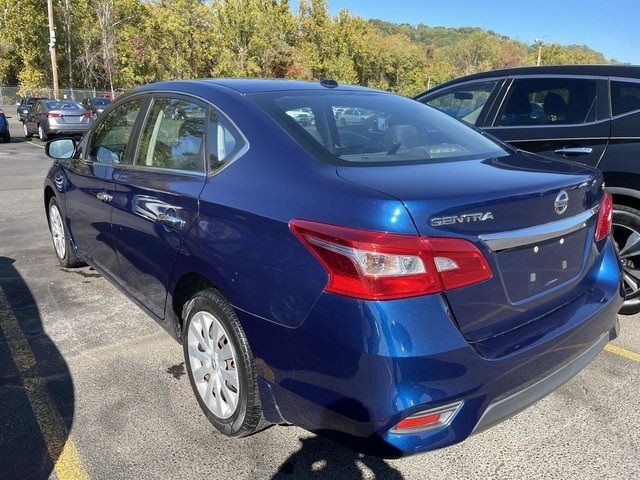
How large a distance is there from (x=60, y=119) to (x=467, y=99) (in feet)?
59.7

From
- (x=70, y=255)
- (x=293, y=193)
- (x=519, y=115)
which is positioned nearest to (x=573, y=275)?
(x=293, y=193)

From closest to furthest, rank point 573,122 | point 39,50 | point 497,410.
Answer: point 497,410
point 573,122
point 39,50

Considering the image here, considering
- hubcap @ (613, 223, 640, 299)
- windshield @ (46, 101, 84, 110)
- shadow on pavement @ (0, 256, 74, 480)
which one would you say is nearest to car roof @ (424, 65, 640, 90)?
hubcap @ (613, 223, 640, 299)

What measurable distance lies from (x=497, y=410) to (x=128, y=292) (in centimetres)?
244

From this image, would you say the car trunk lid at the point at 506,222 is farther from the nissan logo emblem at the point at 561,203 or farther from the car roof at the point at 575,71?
the car roof at the point at 575,71

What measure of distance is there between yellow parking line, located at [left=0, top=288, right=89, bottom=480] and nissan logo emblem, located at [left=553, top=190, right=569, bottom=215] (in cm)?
232

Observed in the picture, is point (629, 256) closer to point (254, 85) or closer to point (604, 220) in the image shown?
point (604, 220)

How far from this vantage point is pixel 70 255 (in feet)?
16.0

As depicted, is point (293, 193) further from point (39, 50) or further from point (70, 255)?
point (39, 50)

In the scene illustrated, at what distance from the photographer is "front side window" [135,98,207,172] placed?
281cm

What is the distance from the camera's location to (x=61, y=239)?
503 cm

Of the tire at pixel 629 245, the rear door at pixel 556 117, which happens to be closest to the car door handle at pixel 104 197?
the rear door at pixel 556 117

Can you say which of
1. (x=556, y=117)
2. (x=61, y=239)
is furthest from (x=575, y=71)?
(x=61, y=239)

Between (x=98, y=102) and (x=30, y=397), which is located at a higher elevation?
(x=98, y=102)
